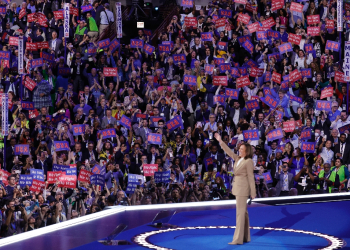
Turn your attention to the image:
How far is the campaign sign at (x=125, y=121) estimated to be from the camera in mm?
16281

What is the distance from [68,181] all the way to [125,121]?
3.66m

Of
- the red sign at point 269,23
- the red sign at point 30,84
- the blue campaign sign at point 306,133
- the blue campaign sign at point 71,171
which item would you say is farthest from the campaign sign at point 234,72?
the blue campaign sign at point 71,171

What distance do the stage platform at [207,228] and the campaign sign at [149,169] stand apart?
275 centimetres

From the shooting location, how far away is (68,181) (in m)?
13.0

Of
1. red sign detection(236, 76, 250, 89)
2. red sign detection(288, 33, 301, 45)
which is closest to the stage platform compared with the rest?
red sign detection(236, 76, 250, 89)

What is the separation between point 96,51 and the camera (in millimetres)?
19188

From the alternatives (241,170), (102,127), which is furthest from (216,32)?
(241,170)

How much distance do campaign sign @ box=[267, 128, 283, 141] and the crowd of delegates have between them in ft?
0.50

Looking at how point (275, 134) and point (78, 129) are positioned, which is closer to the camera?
point (275, 134)

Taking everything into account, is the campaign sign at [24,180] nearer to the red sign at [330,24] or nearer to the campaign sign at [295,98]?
→ the campaign sign at [295,98]

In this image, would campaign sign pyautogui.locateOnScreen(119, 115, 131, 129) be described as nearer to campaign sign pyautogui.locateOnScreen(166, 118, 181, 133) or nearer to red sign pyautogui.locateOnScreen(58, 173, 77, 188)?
campaign sign pyautogui.locateOnScreen(166, 118, 181, 133)

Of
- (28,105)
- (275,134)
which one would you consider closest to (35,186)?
(28,105)

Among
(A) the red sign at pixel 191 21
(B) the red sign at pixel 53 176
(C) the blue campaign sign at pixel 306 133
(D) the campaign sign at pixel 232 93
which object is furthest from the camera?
(A) the red sign at pixel 191 21

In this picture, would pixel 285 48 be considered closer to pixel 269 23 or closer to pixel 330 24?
pixel 269 23
